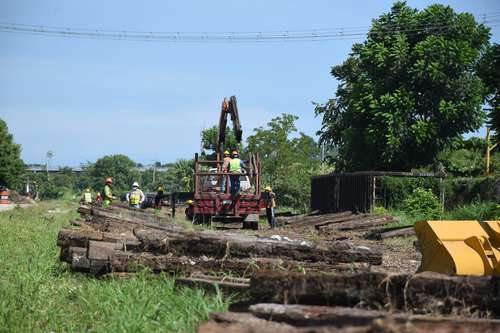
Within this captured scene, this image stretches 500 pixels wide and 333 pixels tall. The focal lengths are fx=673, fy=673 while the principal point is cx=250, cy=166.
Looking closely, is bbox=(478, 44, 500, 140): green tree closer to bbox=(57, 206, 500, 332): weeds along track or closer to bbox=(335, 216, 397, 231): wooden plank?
bbox=(335, 216, 397, 231): wooden plank

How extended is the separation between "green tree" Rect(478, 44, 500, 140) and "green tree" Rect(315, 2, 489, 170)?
12.8m

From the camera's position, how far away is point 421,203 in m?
24.8

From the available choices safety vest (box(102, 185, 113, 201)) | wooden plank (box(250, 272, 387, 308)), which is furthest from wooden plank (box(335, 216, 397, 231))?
wooden plank (box(250, 272, 387, 308))

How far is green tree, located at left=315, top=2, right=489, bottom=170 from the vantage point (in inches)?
1178

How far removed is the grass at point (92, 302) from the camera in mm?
6039

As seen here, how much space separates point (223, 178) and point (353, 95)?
461 inches

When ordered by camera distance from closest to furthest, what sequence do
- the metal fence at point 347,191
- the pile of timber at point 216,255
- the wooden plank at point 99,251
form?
1. the pile of timber at point 216,255
2. the wooden plank at point 99,251
3. the metal fence at point 347,191

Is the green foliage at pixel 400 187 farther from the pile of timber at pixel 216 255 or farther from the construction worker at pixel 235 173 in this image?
the pile of timber at pixel 216 255

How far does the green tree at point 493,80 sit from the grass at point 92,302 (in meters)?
11.0

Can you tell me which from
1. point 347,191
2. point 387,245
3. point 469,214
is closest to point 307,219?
point 347,191

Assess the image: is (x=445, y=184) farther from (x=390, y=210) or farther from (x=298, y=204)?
(x=298, y=204)

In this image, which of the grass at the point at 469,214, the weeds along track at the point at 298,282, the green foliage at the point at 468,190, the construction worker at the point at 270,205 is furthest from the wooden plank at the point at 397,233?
the weeds along track at the point at 298,282

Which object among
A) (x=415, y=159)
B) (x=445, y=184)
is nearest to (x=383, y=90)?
(x=415, y=159)

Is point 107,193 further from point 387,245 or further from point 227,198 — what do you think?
point 387,245
